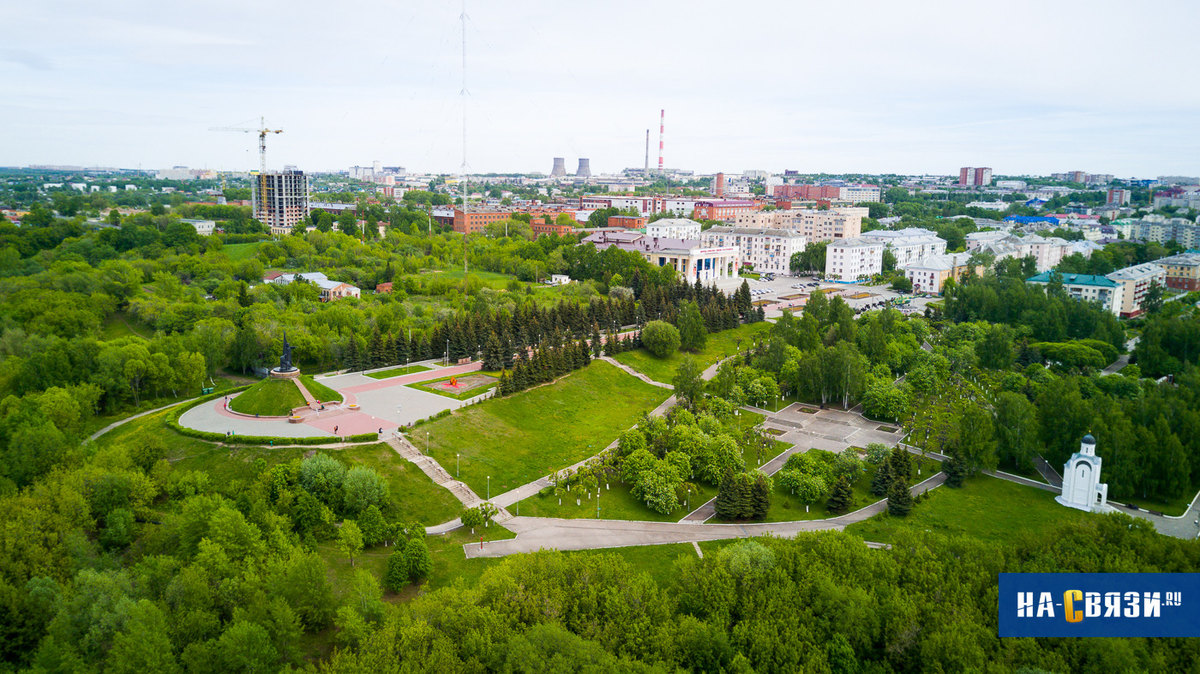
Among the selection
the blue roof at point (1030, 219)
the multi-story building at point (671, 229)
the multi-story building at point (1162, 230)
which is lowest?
the multi-story building at point (671, 229)

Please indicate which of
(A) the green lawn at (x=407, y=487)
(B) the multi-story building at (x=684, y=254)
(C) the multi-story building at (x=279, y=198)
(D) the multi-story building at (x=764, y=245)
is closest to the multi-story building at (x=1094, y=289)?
(D) the multi-story building at (x=764, y=245)

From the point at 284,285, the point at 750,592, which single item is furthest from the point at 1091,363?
the point at 284,285

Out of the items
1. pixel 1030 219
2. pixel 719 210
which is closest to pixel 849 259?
pixel 719 210

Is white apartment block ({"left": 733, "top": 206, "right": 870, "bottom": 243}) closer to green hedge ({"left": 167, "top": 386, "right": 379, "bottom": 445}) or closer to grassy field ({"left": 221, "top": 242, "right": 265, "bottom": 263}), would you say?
grassy field ({"left": 221, "top": 242, "right": 265, "bottom": 263})

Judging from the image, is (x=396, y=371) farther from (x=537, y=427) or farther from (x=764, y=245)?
(x=764, y=245)

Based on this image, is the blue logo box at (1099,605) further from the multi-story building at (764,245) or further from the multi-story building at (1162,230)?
the multi-story building at (1162,230)

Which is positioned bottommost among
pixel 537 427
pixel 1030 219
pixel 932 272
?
pixel 537 427
